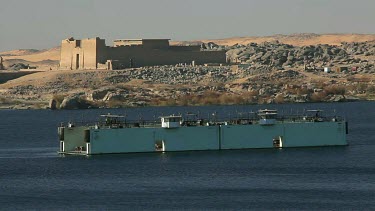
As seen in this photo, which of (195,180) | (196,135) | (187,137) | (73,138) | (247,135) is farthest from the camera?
(73,138)

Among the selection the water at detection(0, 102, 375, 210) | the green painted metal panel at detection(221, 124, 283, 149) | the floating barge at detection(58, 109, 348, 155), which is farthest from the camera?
the green painted metal panel at detection(221, 124, 283, 149)

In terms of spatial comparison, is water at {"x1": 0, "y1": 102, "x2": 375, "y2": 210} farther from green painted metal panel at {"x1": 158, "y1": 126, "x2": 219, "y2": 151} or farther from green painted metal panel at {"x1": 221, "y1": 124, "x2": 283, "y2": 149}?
green painted metal panel at {"x1": 221, "y1": 124, "x2": 283, "y2": 149}

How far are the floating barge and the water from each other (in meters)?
1.12

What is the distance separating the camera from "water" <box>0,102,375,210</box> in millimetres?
92500

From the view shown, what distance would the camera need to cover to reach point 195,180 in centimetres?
10412

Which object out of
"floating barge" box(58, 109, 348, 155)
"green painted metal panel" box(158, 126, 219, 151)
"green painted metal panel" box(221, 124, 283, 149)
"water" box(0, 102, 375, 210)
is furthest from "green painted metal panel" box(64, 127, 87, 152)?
"green painted metal panel" box(221, 124, 283, 149)

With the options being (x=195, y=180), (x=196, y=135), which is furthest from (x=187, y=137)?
(x=195, y=180)

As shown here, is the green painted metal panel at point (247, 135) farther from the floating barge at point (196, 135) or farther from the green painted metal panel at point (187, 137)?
the green painted metal panel at point (187, 137)

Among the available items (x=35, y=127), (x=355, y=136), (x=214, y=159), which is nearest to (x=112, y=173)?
(x=214, y=159)

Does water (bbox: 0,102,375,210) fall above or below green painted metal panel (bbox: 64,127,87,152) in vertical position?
below

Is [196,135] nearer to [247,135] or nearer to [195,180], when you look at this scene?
[247,135]

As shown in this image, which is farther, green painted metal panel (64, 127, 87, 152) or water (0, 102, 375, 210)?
green painted metal panel (64, 127, 87, 152)

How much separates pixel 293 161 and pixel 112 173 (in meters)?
16.9

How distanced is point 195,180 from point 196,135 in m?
19.0
